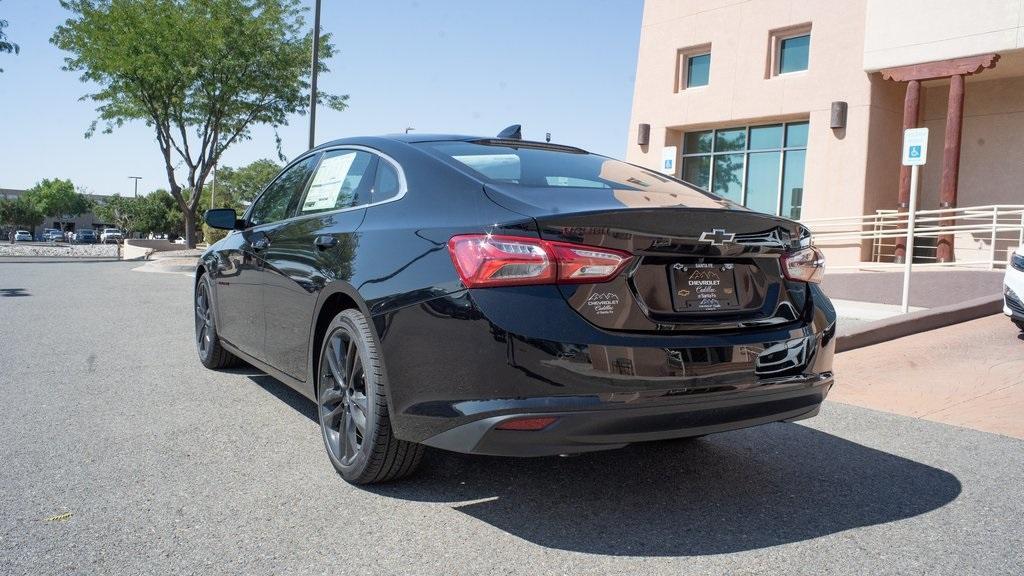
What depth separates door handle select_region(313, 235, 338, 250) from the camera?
3.72 metres

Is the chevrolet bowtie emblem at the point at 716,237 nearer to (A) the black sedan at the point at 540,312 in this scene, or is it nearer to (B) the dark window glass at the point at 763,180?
(A) the black sedan at the point at 540,312

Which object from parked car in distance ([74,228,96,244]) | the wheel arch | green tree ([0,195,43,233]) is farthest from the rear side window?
green tree ([0,195,43,233])

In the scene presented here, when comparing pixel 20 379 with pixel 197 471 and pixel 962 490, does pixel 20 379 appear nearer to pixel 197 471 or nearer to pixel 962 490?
pixel 197 471

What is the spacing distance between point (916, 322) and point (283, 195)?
23.0 feet

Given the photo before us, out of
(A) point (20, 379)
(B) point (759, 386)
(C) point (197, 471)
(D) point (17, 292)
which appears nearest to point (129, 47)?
(D) point (17, 292)

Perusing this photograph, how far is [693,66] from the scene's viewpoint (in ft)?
66.5

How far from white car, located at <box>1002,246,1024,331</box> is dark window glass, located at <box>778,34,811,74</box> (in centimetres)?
1049

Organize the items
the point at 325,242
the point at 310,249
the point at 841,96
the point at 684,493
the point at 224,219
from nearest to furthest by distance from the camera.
Result: the point at 684,493 → the point at 325,242 → the point at 310,249 → the point at 224,219 → the point at 841,96

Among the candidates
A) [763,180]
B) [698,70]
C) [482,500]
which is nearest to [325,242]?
[482,500]

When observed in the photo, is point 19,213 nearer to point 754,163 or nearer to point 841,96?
point 754,163

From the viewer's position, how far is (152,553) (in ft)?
9.02

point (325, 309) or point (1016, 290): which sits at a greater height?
point (1016, 290)

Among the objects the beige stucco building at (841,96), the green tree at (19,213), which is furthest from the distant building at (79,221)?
the beige stucco building at (841,96)

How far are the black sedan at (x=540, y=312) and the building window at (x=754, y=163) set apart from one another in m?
15.1
